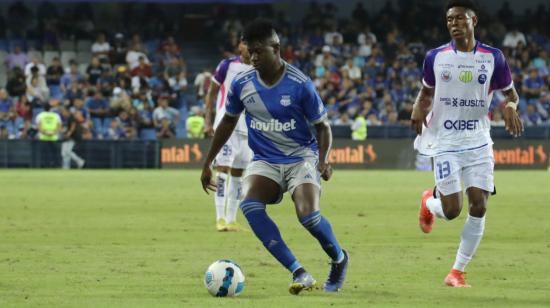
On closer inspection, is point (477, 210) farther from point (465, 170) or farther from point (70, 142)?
point (70, 142)

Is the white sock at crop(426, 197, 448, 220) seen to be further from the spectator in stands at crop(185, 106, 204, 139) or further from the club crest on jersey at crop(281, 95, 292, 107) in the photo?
the spectator in stands at crop(185, 106, 204, 139)

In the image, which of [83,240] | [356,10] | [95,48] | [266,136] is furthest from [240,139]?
[356,10]

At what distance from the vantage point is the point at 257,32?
9.12 metres

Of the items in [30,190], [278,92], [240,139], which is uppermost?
[278,92]

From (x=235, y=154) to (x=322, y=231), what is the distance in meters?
6.44

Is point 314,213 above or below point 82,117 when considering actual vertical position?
above

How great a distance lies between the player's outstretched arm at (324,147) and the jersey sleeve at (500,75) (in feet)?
5.82

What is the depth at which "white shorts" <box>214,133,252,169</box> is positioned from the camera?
1566 centimetres

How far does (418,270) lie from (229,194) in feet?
15.8

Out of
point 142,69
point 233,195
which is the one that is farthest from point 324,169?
point 142,69

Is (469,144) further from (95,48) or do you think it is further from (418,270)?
(95,48)

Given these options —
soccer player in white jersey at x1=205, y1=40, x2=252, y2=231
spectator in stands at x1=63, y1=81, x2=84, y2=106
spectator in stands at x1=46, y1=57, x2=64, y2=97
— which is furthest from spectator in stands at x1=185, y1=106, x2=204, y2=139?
soccer player in white jersey at x1=205, y1=40, x2=252, y2=231

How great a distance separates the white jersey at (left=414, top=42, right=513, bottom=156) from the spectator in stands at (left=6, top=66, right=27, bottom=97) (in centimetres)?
2795

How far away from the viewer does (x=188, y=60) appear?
139 feet
